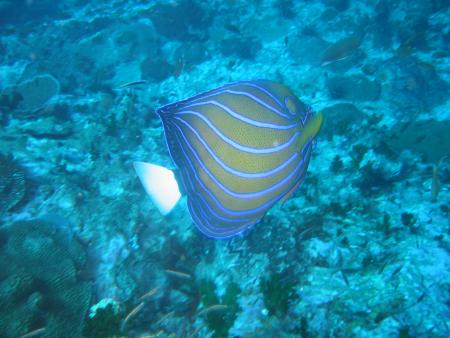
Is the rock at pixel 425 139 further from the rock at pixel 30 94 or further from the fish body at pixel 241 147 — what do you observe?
the rock at pixel 30 94

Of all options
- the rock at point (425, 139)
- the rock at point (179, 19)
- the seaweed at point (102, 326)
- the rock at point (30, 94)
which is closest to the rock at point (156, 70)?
the rock at point (179, 19)

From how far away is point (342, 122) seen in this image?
18.5ft

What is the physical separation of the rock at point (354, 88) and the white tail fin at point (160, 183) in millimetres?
6019

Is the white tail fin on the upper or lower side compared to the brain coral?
upper

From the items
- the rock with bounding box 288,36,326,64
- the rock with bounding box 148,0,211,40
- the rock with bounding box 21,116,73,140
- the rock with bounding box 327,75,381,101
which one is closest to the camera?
the rock with bounding box 21,116,73,140

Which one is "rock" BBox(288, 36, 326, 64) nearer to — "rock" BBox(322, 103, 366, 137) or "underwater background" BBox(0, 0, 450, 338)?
"underwater background" BBox(0, 0, 450, 338)

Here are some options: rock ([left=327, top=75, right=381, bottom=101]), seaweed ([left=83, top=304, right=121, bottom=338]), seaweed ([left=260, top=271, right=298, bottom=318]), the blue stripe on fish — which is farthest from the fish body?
rock ([left=327, top=75, right=381, bottom=101])

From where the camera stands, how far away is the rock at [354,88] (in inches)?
265

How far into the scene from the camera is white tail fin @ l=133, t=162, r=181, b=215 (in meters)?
1.93

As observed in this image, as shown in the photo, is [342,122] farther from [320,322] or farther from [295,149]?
[295,149]

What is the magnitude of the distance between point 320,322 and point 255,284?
0.70 meters

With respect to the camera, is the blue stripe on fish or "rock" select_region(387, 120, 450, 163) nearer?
the blue stripe on fish

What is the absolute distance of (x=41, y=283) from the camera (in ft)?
9.73

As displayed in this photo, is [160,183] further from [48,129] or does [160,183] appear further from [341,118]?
[341,118]
